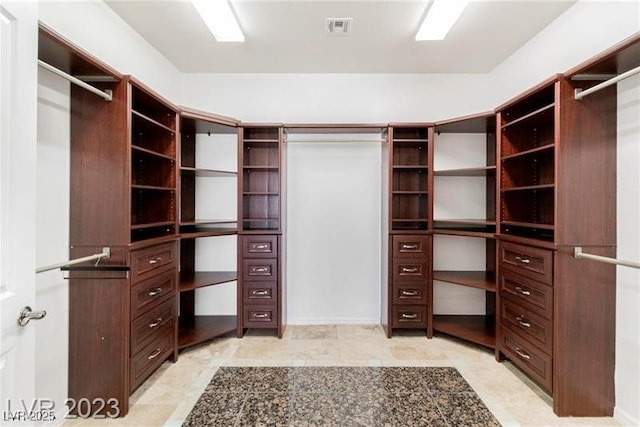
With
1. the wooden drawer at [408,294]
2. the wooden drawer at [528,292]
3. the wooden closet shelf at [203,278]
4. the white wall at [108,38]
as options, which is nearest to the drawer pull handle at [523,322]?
the wooden drawer at [528,292]

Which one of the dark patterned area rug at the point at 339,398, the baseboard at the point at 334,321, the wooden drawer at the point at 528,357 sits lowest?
the dark patterned area rug at the point at 339,398

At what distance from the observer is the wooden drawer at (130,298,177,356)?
2.14 metres

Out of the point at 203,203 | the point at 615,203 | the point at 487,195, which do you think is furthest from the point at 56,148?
the point at 487,195

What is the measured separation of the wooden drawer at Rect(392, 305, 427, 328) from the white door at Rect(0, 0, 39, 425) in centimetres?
282

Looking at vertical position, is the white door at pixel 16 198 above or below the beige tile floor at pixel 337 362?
above

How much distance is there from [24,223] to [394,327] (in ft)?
9.90

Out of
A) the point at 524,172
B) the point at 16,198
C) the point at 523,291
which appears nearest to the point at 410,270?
the point at 523,291

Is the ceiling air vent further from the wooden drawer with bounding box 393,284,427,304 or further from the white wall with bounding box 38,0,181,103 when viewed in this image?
the wooden drawer with bounding box 393,284,427,304

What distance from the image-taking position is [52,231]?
194 centimetres

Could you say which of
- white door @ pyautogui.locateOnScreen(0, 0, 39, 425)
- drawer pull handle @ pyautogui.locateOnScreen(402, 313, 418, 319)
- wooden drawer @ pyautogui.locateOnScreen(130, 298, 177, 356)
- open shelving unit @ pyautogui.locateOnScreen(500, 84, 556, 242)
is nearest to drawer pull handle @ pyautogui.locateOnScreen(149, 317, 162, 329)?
wooden drawer @ pyautogui.locateOnScreen(130, 298, 177, 356)

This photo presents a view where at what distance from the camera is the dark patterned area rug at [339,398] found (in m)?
2.01

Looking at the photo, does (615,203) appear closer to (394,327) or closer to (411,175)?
(411,175)

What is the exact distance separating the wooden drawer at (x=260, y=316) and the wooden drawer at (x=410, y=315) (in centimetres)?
126

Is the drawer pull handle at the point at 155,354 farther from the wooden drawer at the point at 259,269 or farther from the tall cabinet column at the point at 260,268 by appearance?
Answer: the wooden drawer at the point at 259,269
